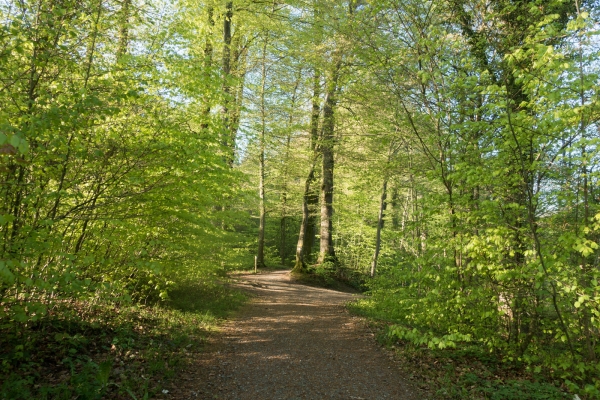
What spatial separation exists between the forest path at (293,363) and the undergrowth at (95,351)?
1.35ft

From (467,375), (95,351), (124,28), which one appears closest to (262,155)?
(124,28)

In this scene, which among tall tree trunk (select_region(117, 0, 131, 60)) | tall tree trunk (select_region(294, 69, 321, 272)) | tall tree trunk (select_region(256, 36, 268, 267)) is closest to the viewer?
tall tree trunk (select_region(117, 0, 131, 60))

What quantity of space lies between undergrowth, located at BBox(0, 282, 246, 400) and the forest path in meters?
0.41

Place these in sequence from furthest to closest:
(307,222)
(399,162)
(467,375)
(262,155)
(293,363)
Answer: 1. (262,155)
2. (307,222)
3. (399,162)
4. (293,363)
5. (467,375)

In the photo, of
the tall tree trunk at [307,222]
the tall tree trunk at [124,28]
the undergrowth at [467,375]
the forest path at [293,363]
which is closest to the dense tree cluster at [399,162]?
the tall tree trunk at [124,28]

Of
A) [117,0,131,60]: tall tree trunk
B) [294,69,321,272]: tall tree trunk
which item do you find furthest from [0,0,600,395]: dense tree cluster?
[294,69,321,272]: tall tree trunk

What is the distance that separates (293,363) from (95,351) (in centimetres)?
288

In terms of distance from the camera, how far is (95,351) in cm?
502

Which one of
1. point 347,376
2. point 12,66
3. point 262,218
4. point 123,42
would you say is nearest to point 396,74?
point 123,42

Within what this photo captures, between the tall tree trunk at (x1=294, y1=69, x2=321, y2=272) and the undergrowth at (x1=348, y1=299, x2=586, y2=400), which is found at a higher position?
the tall tree trunk at (x1=294, y1=69, x2=321, y2=272)

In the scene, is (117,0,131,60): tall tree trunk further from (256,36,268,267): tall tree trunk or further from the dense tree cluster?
(256,36,268,267): tall tree trunk

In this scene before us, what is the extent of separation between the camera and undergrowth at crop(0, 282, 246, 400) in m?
3.97

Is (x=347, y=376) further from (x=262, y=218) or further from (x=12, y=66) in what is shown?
(x=262, y=218)

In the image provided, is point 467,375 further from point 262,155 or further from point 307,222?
point 262,155
